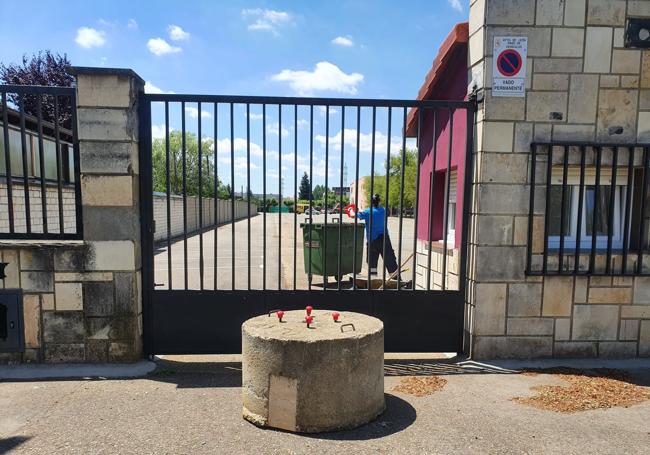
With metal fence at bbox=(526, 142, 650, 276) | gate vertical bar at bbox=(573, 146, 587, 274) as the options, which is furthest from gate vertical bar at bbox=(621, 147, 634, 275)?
gate vertical bar at bbox=(573, 146, 587, 274)

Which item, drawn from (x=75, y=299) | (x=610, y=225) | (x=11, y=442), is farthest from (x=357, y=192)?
(x=11, y=442)

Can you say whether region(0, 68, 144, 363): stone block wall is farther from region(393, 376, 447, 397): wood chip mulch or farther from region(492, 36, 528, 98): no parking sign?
region(492, 36, 528, 98): no parking sign

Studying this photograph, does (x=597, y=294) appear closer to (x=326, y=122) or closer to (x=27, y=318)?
(x=326, y=122)

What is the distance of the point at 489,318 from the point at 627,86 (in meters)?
3.01

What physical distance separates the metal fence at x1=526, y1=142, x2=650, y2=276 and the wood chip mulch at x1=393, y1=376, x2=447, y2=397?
1635 millimetres

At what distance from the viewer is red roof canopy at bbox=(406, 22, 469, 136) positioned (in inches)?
199

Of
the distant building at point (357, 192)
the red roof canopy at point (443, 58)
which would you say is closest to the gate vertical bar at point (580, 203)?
the red roof canopy at point (443, 58)

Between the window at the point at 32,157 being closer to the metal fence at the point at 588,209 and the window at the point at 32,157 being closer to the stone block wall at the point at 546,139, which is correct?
the stone block wall at the point at 546,139

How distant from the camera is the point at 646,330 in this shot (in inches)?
196

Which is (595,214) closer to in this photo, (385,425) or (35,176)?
(385,425)

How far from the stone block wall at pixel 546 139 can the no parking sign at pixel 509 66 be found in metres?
0.06

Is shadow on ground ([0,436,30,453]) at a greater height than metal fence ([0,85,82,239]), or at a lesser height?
lesser

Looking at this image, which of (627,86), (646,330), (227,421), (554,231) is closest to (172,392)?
(227,421)

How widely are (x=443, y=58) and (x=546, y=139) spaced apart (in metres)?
1.71
